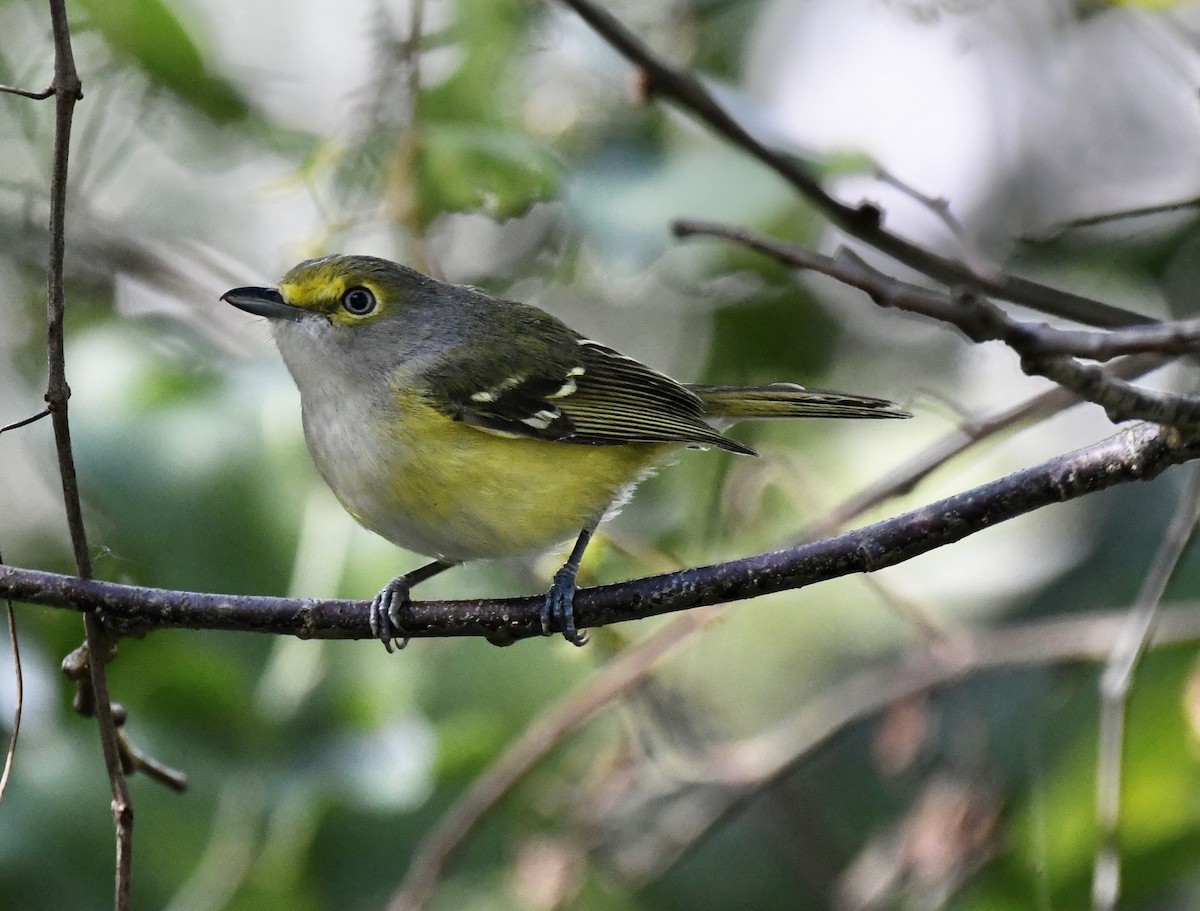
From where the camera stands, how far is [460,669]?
4.16m

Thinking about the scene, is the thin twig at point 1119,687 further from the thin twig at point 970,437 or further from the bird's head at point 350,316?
the bird's head at point 350,316

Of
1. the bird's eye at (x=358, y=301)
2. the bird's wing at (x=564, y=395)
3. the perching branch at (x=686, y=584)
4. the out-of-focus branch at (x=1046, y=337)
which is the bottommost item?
the out-of-focus branch at (x=1046, y=337)

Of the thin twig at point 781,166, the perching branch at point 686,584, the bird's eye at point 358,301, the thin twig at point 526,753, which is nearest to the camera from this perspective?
the perching branch at point 686,584

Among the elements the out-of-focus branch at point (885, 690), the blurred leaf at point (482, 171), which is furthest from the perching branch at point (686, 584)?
the blurred leaf at point (482, 171)

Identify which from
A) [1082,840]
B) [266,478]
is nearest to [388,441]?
[266,478]

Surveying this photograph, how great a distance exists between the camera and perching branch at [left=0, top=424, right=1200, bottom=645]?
1.83 meters

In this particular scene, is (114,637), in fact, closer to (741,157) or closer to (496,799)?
(496,799)

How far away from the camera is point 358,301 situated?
3650 millimetres

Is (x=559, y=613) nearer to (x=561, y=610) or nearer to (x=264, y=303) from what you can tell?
(x=561, y=610)

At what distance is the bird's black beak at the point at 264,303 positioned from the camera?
11.1 feet

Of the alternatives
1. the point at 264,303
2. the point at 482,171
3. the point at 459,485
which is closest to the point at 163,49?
the point at 482,171

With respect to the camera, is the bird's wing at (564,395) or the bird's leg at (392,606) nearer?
the bird's leg at (392,606)

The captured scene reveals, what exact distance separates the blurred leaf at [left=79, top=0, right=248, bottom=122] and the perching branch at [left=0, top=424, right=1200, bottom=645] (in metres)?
2.40

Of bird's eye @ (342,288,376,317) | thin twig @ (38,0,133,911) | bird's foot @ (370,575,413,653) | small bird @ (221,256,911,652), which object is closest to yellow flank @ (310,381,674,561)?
small bird @ (221,256,911,652)
